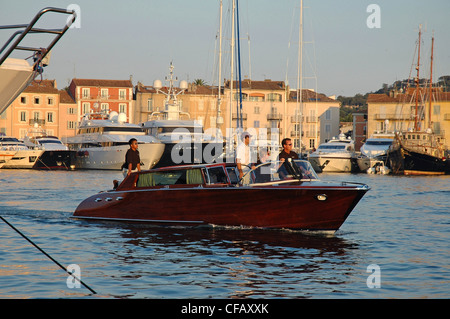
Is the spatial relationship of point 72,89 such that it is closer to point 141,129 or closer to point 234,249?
point 141,129

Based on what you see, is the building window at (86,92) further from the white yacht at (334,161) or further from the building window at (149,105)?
the white yacht at (334,161)

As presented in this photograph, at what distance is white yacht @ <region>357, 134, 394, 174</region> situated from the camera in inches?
2200

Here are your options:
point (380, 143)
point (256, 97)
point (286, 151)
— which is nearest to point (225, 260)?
point (286, 151)

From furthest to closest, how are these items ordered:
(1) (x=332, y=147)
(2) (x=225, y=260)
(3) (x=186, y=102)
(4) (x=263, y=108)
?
1. (4) (x=263, y=108)
2. (3) (x=186, y=102)
3. (1) (x=332, y=147)
4. (2) (x=225, y=260)

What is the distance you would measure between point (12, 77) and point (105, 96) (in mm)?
88290

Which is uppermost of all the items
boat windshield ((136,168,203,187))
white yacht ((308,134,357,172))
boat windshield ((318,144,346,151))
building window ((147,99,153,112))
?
building window ((147,99,153,112))

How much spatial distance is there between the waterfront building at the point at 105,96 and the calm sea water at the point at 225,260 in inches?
3079

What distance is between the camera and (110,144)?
2074 inches

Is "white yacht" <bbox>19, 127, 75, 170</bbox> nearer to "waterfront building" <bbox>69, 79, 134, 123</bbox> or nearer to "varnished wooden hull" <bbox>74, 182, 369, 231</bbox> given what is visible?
"waterfront building" <bbox>69, 79, 134, 123</bbox>

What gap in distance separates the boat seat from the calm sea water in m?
2.91

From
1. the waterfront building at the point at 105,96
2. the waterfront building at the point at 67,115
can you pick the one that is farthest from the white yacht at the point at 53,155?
the waterfront building at the point at 67,115

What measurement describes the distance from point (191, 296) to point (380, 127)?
8879 centimetres

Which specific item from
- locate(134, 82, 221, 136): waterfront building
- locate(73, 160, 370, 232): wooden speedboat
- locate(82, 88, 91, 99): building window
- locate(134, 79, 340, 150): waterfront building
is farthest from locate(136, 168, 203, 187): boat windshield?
locate(82, 88, 91, 99): building window

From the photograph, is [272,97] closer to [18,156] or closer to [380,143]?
[380,143]
